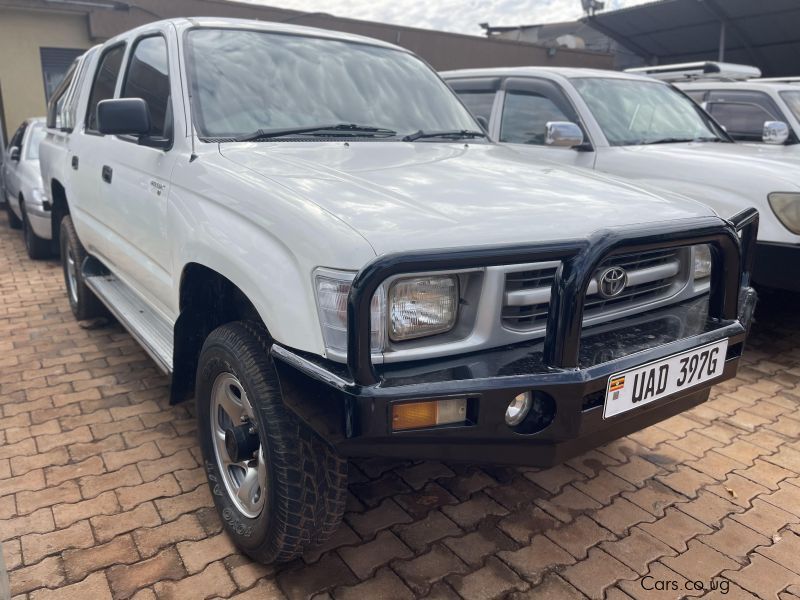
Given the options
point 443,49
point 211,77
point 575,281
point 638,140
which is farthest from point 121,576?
point 443,49

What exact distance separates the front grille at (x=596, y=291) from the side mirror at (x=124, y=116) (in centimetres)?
178

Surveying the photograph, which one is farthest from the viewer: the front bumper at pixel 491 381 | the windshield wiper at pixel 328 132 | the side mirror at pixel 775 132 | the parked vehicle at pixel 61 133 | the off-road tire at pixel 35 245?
the off-road tire at pixel 35 245

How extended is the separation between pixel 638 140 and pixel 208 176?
11.9ft

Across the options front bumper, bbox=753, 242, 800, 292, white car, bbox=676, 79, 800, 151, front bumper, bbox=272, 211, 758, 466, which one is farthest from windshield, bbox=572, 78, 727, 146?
front bumper, bbox=272, 211, 758, 466

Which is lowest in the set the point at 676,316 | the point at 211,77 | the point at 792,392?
the point at 792,392

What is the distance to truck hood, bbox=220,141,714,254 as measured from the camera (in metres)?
1.88

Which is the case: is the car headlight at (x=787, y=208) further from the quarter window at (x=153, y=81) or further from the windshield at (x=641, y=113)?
the quarter window at (x=153, y=81)

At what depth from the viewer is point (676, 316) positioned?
2.37 m

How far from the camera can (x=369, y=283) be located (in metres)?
1.67

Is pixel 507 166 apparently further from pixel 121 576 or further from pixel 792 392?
pixel 792 392

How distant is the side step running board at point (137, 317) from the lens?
10.0 ft

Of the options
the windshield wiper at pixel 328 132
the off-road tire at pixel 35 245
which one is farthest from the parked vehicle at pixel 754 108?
the off-road tire at pixel 35 245

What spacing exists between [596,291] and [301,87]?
5.49 ft

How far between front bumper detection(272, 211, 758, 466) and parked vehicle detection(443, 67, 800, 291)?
213 centimetres
